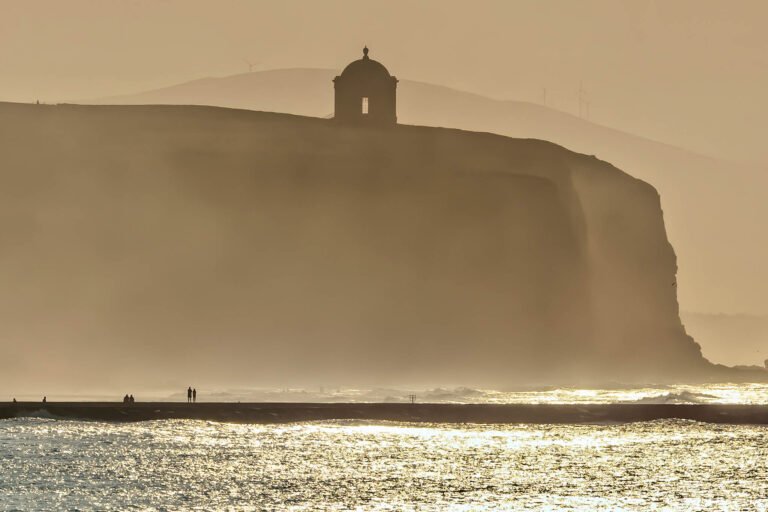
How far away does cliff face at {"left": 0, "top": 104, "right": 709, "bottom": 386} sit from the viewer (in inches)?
5758

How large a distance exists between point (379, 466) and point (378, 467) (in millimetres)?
565

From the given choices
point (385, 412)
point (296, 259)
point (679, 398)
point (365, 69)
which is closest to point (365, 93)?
point (365, 69)

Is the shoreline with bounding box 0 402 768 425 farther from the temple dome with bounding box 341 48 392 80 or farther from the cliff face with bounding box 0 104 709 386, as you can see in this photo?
the temple dome with bounding box 341 48 392 80

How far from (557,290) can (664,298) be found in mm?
15525

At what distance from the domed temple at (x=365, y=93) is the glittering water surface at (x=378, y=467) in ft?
207

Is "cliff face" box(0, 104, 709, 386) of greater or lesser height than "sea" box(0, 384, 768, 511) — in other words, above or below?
above

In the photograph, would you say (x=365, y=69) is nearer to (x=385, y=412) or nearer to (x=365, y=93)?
(x=365, y=93)

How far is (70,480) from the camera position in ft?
202

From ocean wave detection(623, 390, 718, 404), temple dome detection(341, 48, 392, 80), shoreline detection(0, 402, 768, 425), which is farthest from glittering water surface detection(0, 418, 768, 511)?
temple dome detection(341, 48, 392, 80)

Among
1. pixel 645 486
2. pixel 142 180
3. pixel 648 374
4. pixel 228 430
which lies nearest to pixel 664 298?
pixel 648 374

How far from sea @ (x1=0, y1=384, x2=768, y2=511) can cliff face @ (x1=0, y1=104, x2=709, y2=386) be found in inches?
1594

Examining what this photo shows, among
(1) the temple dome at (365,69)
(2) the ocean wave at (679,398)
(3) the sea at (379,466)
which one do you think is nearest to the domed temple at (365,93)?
(1) the temple dome at (365,69)

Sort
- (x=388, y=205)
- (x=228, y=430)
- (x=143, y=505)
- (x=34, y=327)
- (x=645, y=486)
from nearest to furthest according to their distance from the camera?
(x=143, y=505) → (x=645, y=486) → (x=228, y=430) → (x=34, y=327) → (x=388, y=205)

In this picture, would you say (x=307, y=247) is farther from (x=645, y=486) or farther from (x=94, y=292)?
(x=645, y=486)
